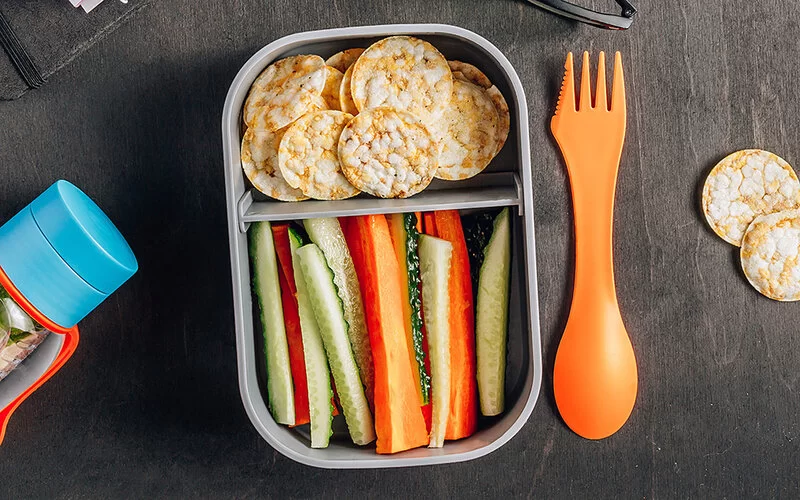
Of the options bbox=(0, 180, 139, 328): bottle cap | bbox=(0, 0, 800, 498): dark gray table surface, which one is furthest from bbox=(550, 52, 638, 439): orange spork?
bbox=(0, 180, 139, 328): bottle cap

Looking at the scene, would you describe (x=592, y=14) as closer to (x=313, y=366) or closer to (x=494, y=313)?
(x=494, y=313)

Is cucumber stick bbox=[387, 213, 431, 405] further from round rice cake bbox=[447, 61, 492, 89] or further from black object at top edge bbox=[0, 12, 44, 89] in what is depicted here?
black object at top edge bbox=[0, 12, 44, 89]

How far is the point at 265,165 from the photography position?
3.83 ft

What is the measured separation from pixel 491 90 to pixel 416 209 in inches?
9.3

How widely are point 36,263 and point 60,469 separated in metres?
0.43

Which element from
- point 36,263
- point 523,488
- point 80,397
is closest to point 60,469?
point 80,397

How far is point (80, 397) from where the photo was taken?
1282mm

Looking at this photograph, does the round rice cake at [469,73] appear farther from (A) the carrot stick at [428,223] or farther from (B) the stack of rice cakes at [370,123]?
(A) the carrot stick at [428,223]

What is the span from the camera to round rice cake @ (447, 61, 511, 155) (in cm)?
117

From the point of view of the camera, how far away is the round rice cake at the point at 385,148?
1.12 meters

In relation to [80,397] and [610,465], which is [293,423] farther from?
[610,465]

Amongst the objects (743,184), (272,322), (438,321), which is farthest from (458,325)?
(743,184)

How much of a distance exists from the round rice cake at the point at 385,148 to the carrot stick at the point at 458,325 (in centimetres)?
10

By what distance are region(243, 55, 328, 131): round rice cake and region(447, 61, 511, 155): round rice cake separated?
0.71 ft
